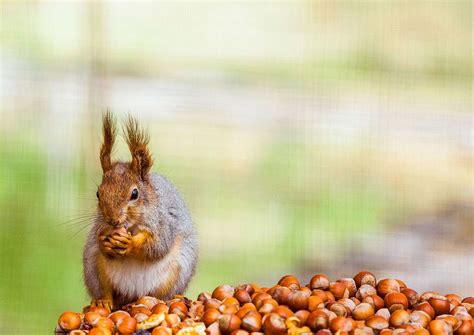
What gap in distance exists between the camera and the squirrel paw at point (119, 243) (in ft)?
4.77

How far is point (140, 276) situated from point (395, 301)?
411 mm

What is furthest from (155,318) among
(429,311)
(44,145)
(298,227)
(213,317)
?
(44,145)

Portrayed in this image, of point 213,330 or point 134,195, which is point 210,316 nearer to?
point 213,330

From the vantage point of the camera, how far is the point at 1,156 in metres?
2.24

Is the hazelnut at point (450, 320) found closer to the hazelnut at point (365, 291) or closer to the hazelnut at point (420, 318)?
the hazelnut at point (420, 318)

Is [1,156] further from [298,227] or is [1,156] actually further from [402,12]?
[402,12]

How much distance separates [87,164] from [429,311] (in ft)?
3.28

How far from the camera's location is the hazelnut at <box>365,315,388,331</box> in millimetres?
1373

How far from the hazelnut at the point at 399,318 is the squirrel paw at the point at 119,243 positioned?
→ 1.37 feet

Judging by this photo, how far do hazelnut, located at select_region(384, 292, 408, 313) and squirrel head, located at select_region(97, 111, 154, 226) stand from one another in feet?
1.36

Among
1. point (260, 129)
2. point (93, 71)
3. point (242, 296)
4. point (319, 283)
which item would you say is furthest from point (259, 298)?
point (93, 71)

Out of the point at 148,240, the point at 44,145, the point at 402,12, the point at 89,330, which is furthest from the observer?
the point at 44,145

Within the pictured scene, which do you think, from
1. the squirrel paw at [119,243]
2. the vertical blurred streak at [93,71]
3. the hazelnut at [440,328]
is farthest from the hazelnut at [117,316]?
the vertical blurred streak at [93,71]

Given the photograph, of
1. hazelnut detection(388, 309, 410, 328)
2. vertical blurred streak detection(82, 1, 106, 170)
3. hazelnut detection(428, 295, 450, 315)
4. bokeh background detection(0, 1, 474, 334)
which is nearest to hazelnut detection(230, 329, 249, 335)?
hazelnut detection(388, 309, 410, 328)
